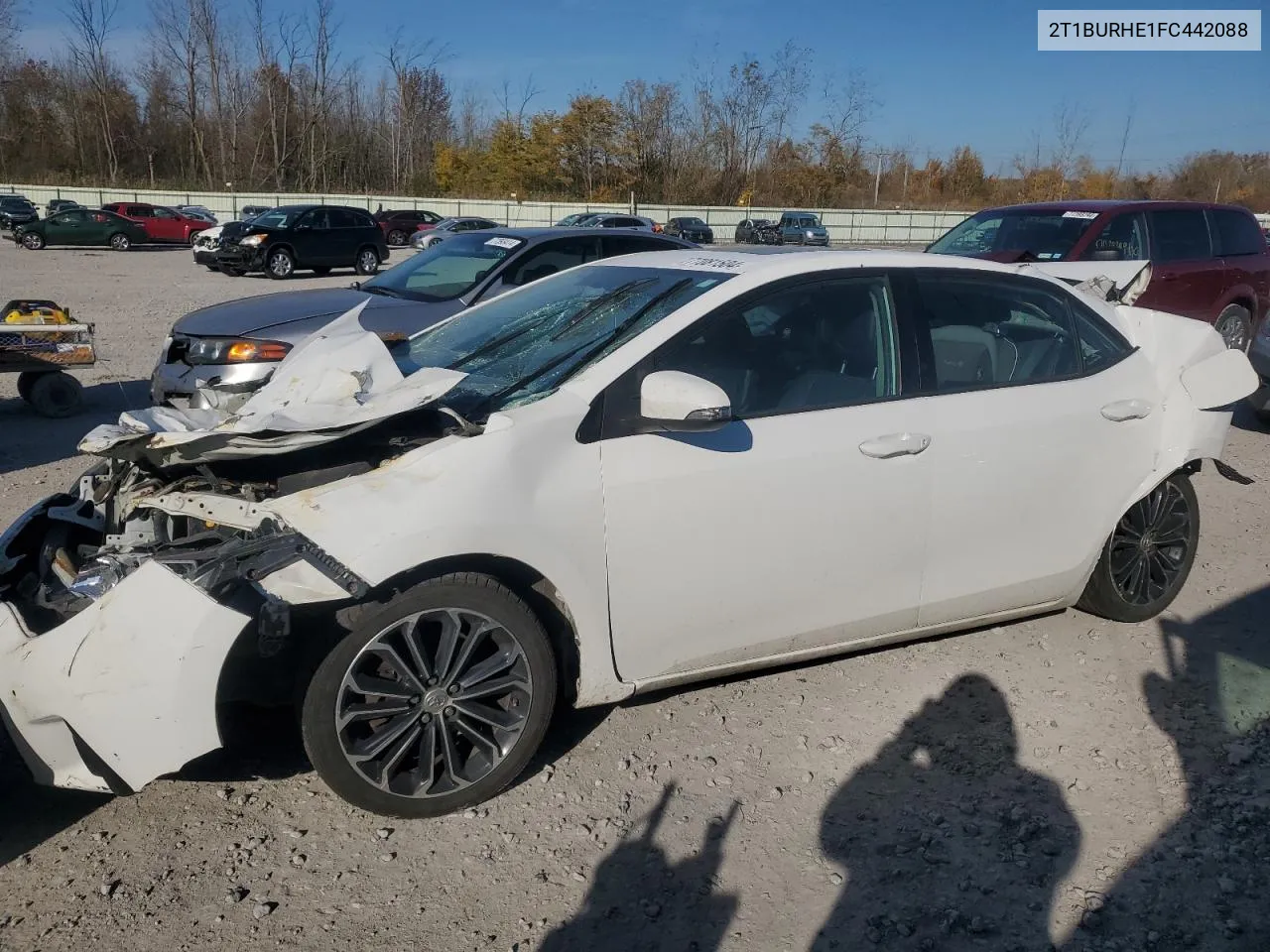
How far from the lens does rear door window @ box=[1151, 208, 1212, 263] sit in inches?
392

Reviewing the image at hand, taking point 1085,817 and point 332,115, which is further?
point 332,115

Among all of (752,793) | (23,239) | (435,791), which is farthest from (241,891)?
(23,239)

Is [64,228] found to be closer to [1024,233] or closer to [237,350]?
[237,350]

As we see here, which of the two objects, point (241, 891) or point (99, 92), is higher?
point (99, 92)

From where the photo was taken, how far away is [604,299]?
12.7 feet

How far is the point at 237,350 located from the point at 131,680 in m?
4.75

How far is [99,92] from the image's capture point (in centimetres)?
6022

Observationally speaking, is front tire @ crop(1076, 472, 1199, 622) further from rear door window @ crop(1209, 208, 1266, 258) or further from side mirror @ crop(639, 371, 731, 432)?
rear door window @ crop(1209, 208, 1266, 258)

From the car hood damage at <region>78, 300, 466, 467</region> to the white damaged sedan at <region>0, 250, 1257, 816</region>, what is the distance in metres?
0.01

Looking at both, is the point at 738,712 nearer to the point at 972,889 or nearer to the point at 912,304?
the point at 972,889

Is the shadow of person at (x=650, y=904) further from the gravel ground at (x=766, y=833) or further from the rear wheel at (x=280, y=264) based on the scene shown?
the rear wheel at (x=280, y=264)

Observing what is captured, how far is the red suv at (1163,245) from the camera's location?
9.48m

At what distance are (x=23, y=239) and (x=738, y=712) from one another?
35.6 meters

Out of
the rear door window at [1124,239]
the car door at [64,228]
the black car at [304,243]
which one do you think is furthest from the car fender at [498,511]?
the car door at [64,228]
